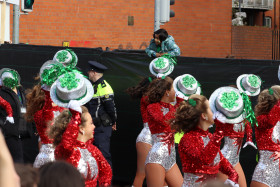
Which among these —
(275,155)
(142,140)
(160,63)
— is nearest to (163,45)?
(160,63)

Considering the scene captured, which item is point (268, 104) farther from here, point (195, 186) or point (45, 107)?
point (45, 107)

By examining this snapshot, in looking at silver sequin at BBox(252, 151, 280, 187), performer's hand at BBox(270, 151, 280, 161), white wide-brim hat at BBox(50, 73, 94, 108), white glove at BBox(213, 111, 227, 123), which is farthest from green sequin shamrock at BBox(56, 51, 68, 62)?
white glove at BBox(213, 111, 227, 123)

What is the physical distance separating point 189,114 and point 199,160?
45cm

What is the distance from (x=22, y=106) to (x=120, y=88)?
1.58 metres

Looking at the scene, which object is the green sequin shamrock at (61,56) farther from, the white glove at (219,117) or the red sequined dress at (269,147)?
the white glove at (219,117)

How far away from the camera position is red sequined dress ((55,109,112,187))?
5.22 meters

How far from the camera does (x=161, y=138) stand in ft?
24.2

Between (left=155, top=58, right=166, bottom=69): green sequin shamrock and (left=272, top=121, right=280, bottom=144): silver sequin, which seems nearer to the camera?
(left=272, top=121, right=280, bottom=144): silver sequin

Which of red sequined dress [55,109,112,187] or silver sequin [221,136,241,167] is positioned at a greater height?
red sequined dress [55,109,112,187]

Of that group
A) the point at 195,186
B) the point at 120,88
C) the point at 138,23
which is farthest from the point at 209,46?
the point at 195,186

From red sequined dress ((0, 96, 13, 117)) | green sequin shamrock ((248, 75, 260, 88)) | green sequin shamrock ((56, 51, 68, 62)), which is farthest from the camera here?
green sequin shamrock ((56, 51, 68, 62))

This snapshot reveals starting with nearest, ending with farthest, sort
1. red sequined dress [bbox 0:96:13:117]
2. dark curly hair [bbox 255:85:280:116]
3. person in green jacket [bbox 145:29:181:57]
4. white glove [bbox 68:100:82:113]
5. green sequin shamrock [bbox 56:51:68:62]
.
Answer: white glove [bbox 68:100:82:113]
dark curly hair [bbox 255:85:280:116]
red sequined dress [bbox 0:96:13:117]
green sequin shamrock [bbox 56:51:68:62]
person in green jacket [bbox 145:29:181:57]

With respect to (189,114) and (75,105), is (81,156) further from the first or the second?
(189,114)

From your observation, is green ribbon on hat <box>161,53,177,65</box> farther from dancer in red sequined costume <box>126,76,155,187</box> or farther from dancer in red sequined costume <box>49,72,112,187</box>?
dancer in red sequined costume <box>49,72,112,187</box>
